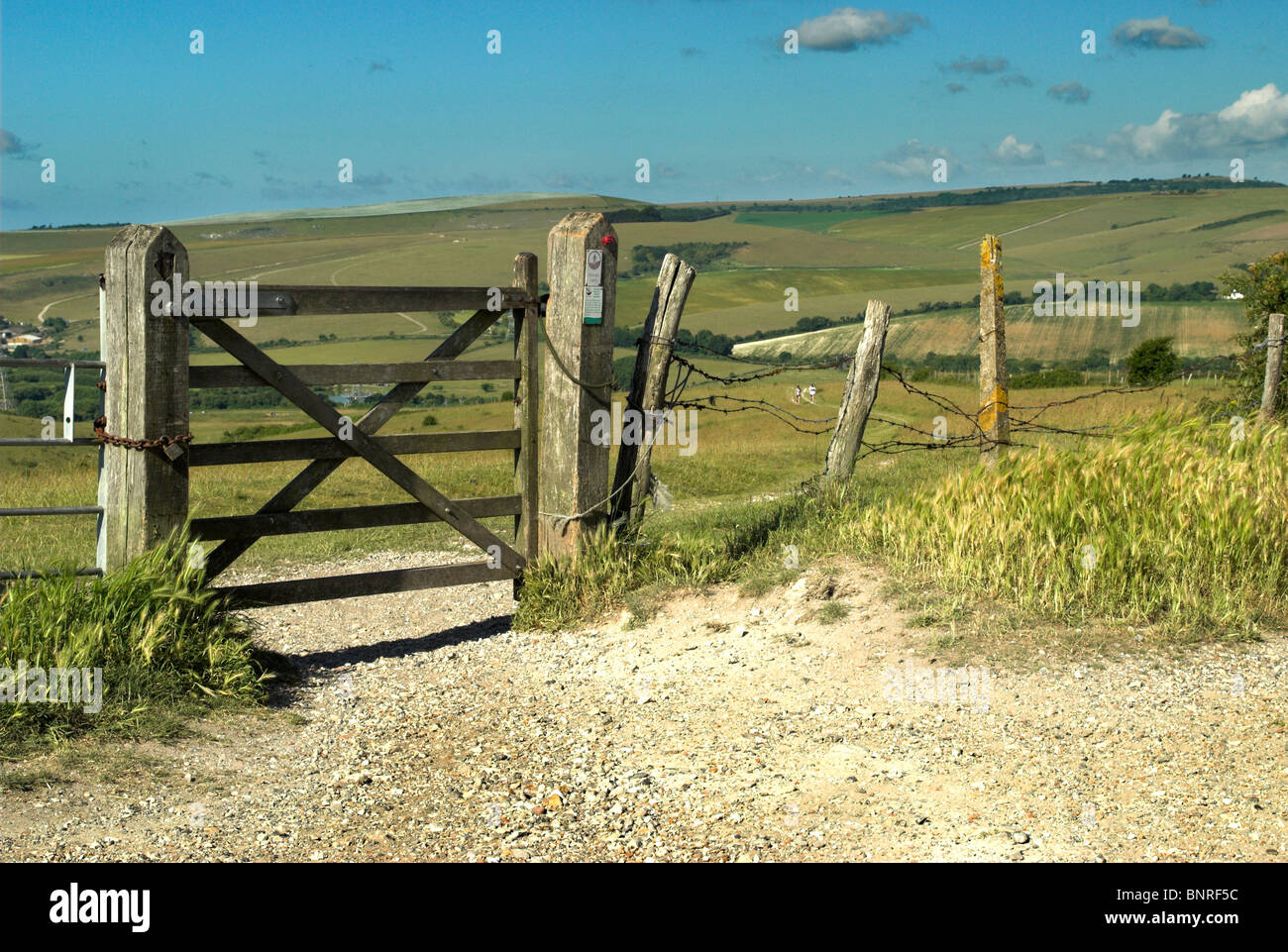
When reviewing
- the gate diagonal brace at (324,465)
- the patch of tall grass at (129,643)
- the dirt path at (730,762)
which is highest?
the gate diagonal brace at (324,465)

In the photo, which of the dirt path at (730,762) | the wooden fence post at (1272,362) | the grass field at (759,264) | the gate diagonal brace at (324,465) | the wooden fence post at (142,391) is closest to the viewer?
the dirt path at (730,762)

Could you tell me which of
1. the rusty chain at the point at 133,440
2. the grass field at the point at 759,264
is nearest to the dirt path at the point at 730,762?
the rusty chain at the point at 133,440

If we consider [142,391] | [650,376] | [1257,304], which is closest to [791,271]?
[1257,304]

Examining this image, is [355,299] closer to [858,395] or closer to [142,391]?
[142,391]

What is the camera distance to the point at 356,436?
7055 mm

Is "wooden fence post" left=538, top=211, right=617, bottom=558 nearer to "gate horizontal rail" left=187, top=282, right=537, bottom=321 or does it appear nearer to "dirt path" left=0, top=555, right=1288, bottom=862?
"gate horizontal rail" left=187, top=282, right=537, bottom=321

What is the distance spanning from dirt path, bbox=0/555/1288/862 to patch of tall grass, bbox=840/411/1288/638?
41 centimetres

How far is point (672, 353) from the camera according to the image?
8148 mm

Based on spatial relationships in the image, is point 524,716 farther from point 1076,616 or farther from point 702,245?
point 702,245

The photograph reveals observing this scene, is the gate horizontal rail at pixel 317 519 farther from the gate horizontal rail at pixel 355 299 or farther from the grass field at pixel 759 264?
the grass field at pixel 759 264

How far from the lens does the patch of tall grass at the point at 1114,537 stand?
639cm

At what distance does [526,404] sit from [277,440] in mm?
1865

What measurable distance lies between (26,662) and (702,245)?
593 feet

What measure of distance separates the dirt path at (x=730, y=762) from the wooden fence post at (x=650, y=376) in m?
1.47
